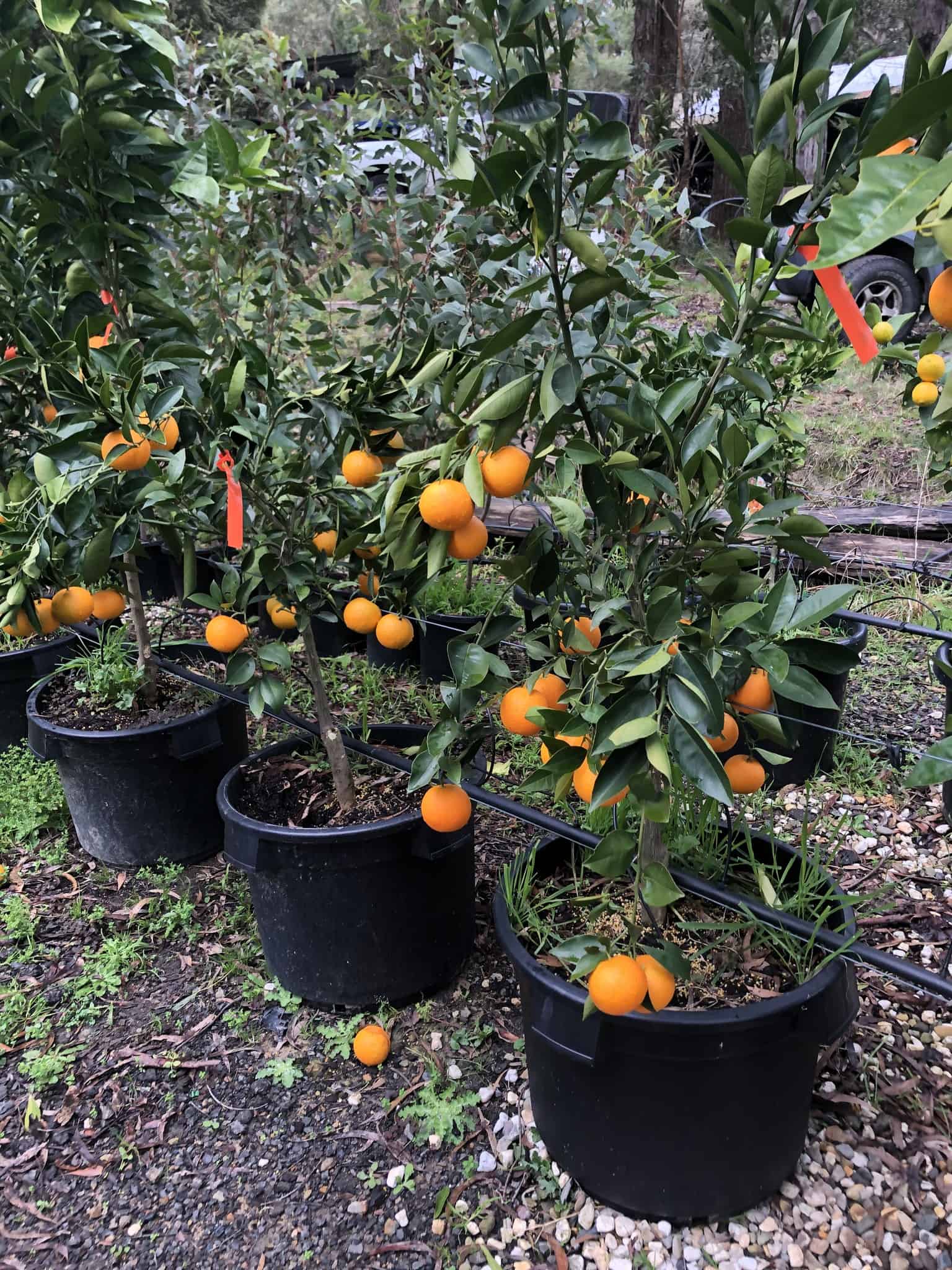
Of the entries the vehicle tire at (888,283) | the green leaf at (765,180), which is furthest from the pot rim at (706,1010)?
the vehicle tire at (888,283)

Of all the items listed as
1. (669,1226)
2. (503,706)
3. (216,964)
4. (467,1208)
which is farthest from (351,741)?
(669,1226)

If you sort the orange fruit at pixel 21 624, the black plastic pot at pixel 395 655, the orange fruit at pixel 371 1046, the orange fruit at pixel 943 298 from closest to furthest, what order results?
the orange fruit at pixel 943 298 → the orange fruit at pixel 21 624 → the orange fruit at pixel 371 1046 → the black plastic pot at pixel 395 655

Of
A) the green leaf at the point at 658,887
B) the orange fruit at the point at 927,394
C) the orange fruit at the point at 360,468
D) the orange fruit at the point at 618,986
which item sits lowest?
the orange fruit at the point at 618,986

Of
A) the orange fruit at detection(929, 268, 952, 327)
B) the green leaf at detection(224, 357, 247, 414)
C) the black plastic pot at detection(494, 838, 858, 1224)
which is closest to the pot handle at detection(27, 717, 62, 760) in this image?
the green leaf at detection(224, 357, 247, 414)

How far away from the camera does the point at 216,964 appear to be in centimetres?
209

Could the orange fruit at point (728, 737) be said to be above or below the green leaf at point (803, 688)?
below

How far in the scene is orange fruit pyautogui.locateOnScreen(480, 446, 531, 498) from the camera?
0.98 m

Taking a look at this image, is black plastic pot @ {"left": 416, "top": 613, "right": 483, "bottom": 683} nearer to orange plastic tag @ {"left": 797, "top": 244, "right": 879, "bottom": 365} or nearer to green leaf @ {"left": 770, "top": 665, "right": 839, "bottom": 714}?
green leaf @ {"left": 770, "top": 665, "right": 839, "bottom": 714}

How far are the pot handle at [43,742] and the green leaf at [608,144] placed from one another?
6.46 ft

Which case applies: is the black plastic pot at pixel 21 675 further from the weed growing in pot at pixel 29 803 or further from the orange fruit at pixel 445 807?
the orange fruit at pixel 445 807

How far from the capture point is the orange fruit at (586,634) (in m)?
1.21

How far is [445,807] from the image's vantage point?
1451 mm

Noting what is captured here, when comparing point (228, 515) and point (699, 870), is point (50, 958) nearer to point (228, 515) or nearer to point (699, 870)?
point (228, 515)

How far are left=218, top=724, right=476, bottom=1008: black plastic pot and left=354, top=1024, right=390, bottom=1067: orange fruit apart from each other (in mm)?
113
